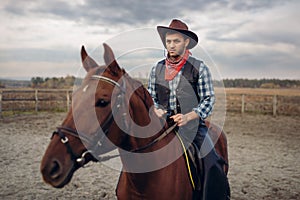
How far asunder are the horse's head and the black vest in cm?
83

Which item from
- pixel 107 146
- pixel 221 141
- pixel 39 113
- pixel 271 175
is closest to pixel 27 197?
pixel 221 141

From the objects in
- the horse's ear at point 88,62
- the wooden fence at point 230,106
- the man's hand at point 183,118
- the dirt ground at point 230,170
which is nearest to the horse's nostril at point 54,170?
the horse's ear at point 88,62

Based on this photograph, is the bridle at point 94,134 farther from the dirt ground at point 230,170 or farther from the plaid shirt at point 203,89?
the dirt ground at point 230,170

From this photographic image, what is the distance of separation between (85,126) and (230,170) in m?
5.64

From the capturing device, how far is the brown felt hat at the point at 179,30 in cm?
249

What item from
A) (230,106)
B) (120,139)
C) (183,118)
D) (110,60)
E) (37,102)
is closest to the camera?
(110,60)

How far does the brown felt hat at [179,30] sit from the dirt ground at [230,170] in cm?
340

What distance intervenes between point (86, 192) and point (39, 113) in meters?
13.6

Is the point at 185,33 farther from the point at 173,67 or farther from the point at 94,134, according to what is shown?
the point at 94,134

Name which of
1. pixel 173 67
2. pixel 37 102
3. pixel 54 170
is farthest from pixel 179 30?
pixel 37 102

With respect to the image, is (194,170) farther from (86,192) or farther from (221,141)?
(86,192)

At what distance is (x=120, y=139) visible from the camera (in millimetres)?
1886

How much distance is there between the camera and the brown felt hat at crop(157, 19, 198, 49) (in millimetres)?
2487

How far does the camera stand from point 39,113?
1748cm
